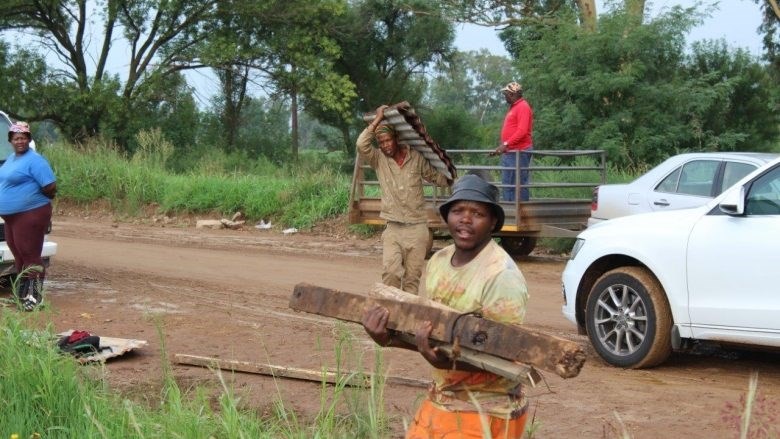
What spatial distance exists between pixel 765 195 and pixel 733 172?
4.35m

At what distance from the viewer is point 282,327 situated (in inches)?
375

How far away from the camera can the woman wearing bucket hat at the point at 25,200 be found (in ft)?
32.6

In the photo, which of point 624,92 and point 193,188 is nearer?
point 624,92

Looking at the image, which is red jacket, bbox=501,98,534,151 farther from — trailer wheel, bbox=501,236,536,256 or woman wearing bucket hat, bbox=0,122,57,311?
woman wearing bucket hat, bbox=0,122,57,311

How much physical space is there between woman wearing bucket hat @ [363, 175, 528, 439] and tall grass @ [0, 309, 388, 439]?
14.7 inches

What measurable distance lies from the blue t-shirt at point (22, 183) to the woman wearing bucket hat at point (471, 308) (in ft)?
22.3

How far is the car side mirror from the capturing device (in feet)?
23.9

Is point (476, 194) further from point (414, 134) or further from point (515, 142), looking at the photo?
point (515, 142)

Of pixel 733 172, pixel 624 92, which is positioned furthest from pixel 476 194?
pixel 624 92

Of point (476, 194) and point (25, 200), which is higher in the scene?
point (476, 194)

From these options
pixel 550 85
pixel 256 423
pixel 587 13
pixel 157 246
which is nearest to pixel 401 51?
pixel 587 13

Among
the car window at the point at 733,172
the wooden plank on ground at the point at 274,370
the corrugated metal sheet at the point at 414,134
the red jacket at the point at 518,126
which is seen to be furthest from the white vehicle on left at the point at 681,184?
the wooden plank on ground at the point at 274,370

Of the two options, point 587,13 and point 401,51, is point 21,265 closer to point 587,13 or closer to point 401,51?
point 587,13

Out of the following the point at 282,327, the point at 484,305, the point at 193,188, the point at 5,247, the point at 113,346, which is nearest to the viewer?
the point at 484,305
